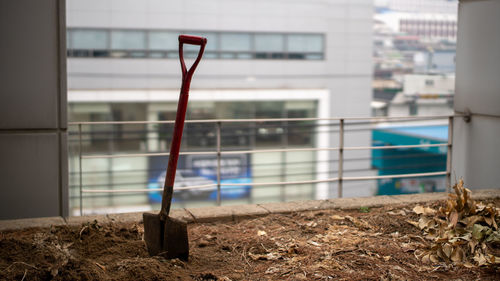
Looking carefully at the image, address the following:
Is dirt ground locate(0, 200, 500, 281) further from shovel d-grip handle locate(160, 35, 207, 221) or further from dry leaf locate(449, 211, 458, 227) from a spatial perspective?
shovel d-grip handle locate(160, 35, 207, 221)

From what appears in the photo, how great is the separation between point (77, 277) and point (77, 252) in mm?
541

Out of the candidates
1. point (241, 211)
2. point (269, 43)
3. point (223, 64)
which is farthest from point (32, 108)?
point (269, 43)

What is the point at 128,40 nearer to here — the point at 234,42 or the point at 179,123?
the point at 234,42

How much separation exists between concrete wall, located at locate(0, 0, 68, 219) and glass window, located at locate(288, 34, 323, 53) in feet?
52.4

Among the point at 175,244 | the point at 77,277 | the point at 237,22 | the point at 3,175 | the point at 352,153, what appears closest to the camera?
the point at 77,277

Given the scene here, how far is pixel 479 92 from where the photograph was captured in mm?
5051

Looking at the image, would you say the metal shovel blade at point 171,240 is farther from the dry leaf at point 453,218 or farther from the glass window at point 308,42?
the glass window at point 308,42

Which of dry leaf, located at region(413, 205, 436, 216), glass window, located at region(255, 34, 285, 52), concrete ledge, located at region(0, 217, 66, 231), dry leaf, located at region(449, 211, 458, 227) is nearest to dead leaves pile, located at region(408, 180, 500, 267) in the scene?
dry leaf, located at region(449, 211, 458, 227)

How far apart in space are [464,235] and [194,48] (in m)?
18.4

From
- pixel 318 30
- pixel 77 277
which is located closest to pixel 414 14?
pixel 318 30

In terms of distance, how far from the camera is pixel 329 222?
3219mm

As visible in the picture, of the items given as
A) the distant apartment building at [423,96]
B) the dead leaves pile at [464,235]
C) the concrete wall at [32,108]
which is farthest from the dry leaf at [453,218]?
the distant apartment building at [423,96]

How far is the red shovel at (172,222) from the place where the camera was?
2.48 meters

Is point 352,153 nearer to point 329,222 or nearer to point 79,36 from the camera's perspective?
point 79,36
